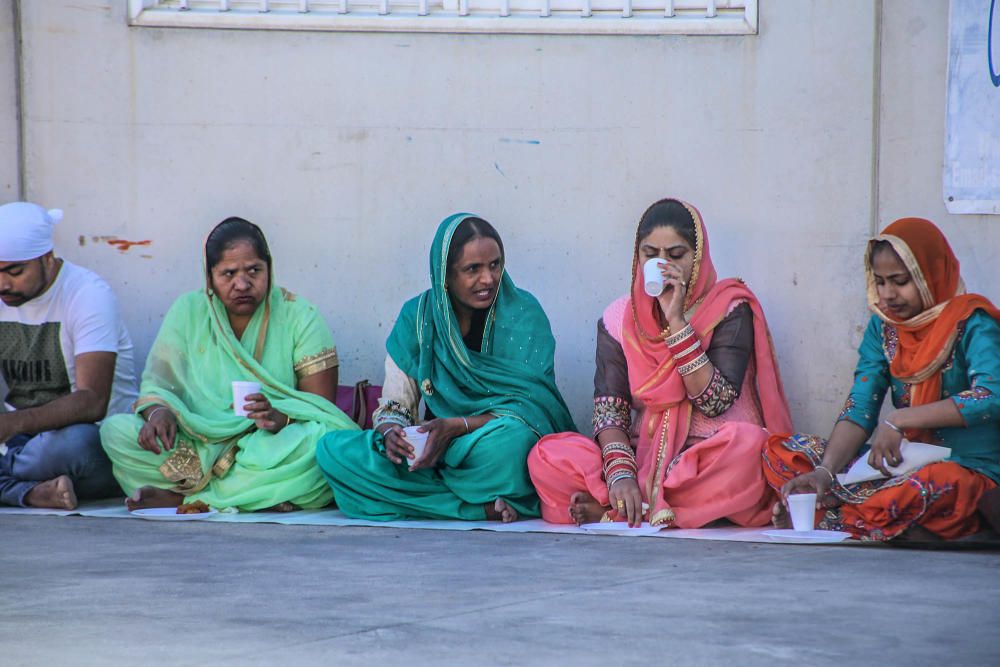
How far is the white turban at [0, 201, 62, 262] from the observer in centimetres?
607

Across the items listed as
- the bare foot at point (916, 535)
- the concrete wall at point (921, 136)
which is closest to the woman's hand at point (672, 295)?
the bare foot at point (916, 535)

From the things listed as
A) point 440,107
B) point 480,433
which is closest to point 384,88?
point 440,107

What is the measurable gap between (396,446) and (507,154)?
69.5 inches

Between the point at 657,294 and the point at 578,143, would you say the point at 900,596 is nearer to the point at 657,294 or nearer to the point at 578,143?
the point at 657,294

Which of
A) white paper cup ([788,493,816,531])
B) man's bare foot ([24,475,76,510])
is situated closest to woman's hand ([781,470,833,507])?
white paper cup ([788,493,816,531])

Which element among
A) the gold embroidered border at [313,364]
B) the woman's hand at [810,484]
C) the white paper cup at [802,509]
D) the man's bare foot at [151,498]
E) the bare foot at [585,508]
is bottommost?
the man's bare foot at [151,498]

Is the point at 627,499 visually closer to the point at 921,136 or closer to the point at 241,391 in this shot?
the point at 241,391

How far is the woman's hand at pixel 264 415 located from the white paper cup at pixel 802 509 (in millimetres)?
2183

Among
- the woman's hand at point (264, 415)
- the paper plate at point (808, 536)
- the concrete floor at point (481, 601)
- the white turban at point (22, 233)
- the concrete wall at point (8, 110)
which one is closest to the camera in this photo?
the concrete floor at point (481, 601)

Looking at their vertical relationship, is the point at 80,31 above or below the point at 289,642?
above

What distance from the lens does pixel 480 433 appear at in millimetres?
5688

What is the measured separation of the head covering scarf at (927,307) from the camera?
508 centimetres

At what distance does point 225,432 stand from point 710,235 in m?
2.35

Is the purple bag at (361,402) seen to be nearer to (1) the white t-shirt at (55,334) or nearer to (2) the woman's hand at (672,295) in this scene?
(1) the white t-shirt at (55,334)
